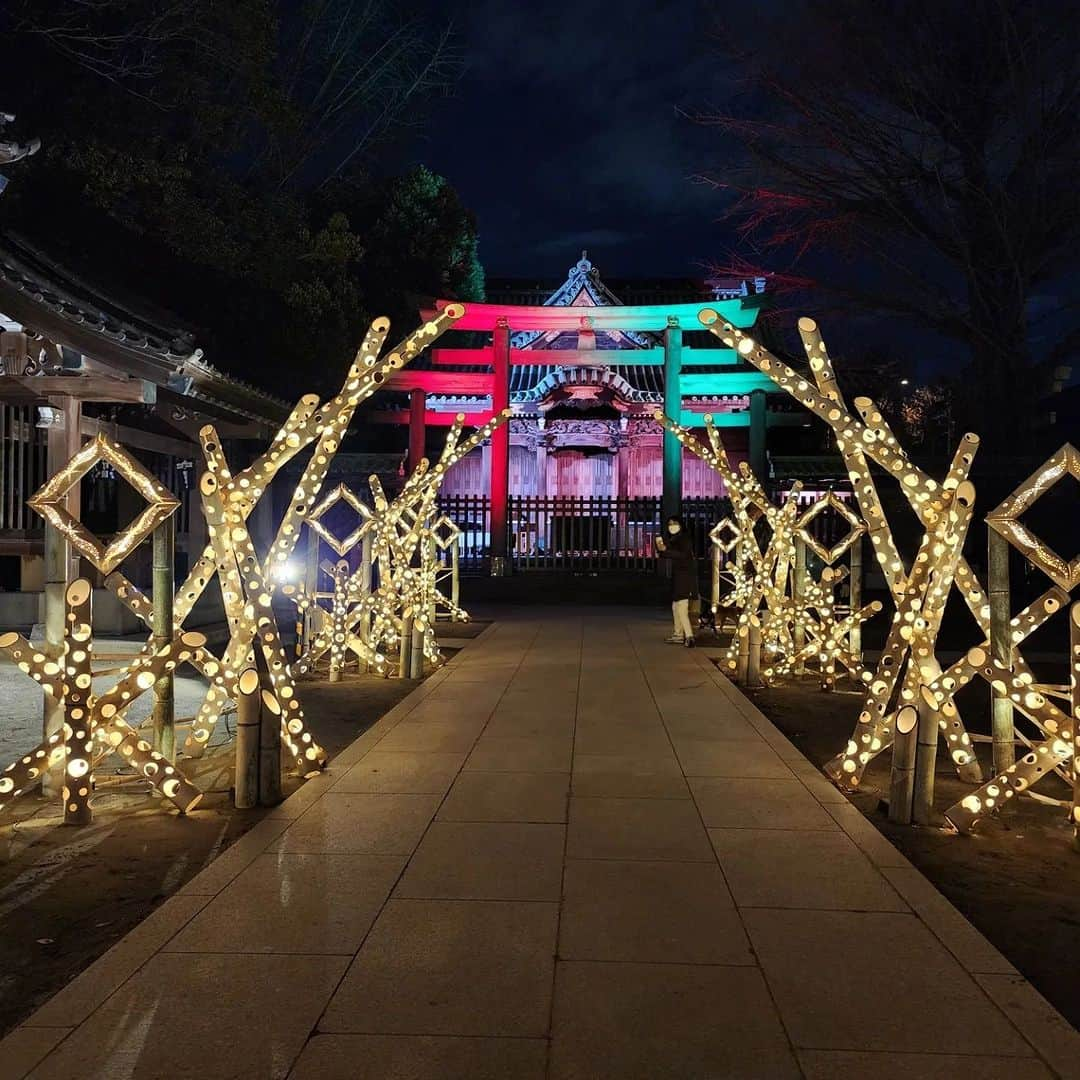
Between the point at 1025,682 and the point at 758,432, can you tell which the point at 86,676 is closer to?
the point at 1025,682

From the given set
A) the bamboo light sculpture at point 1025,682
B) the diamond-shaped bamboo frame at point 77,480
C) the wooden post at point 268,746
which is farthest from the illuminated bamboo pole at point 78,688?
the bamboo light sculpture at point 1025,682

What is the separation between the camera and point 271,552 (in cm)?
648

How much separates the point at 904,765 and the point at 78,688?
4.41 metres

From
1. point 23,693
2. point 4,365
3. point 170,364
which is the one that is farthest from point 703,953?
point 170,364

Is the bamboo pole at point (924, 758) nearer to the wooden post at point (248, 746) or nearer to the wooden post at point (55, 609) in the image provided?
the wooden post at point (248, 746)

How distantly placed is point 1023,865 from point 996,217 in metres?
12.7

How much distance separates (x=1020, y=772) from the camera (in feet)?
15.9

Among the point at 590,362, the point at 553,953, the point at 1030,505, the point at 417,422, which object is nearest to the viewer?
the point at 553,953

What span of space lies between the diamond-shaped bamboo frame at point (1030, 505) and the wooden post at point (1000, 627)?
0.27m

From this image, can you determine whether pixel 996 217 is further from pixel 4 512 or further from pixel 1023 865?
pixel 4 512

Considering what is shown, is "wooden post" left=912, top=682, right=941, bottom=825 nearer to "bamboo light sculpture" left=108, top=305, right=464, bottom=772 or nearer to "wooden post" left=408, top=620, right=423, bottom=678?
"bamboo light sculpture" left=108, top=305, right=464, bottom=772

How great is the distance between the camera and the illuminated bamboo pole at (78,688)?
4.78m

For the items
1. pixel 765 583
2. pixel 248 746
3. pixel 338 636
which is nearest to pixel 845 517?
pixel 765 583

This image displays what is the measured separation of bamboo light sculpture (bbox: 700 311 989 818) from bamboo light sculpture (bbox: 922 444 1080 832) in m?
0.18
